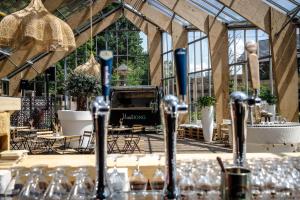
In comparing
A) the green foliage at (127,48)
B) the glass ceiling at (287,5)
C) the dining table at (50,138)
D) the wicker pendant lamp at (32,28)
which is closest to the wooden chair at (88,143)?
the dining table at (50,138)

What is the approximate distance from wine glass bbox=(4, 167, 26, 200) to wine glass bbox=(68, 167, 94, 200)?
195mm

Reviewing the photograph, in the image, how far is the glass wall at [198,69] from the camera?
14.2m

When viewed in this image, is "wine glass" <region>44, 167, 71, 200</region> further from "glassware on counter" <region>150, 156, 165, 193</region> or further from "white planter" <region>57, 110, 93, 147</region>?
"white planter" <region>57, 110, 93, 147</region>

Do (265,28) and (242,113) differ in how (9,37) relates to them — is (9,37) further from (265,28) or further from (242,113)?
(265,28)

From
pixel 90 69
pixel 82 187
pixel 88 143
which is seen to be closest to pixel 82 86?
pixel 90 69

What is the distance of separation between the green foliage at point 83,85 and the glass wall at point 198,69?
5455mm

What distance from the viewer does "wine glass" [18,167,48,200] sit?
4.47ft

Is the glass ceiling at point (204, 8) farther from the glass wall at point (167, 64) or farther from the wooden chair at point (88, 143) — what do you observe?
the wooden chair at point (88, 143)

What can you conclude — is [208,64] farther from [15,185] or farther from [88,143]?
[15,185]

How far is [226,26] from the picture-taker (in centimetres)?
1162

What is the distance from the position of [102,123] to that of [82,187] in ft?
0.95

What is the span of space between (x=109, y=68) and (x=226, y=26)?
10.8 meters

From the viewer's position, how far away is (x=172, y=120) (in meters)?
1.29

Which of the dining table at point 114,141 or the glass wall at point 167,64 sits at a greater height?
the glass wall at point 167,64
